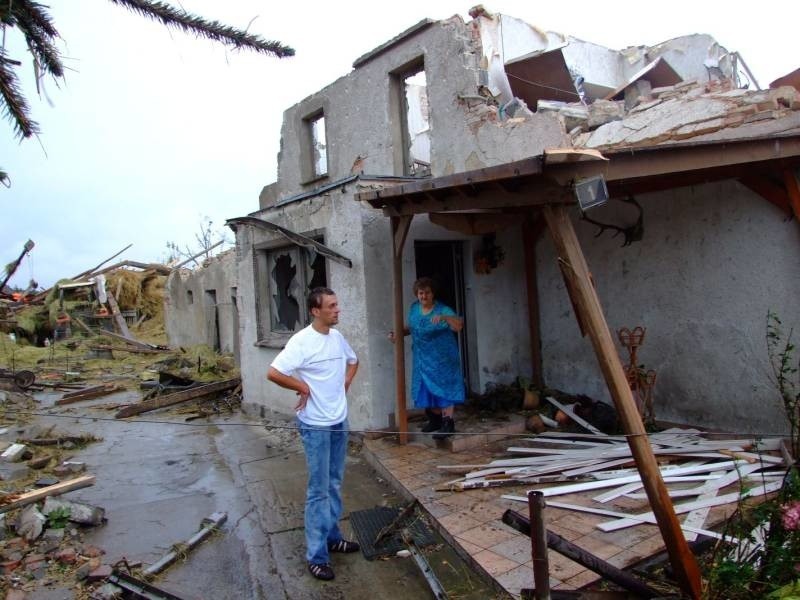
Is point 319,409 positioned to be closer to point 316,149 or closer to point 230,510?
point 230,510

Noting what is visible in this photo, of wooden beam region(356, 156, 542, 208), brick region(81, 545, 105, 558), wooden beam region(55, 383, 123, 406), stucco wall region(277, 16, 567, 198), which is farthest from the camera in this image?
wooden beam region(55, 383, 123, 406)

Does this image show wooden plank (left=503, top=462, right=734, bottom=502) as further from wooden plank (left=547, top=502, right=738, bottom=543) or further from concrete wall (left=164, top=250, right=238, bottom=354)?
concrete wall (left=164, top=250, right=238, bottom=354)

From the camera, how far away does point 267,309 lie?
9.35 meters

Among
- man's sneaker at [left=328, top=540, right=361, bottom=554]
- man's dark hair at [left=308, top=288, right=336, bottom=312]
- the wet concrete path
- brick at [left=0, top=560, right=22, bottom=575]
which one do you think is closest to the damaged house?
the wet concrete path

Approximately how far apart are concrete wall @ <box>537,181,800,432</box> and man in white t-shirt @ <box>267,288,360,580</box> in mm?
4068

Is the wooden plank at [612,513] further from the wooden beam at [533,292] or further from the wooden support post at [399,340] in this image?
the wooden beam at [533,292]

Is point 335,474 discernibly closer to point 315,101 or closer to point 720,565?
point 720,565

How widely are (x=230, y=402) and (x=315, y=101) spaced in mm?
6200

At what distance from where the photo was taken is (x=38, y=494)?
17.0 ft

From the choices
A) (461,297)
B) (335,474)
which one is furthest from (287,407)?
(335,474)

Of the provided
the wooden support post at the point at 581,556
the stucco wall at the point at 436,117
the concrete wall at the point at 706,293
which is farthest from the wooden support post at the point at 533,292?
the wooden support post at the point at 581,556

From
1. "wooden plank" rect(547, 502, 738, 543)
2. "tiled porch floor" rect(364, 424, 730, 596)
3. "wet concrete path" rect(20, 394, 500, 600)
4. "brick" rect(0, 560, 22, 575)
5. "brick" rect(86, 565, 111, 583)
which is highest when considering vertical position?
"wooden plank" rect(547, 502, 738, 543)

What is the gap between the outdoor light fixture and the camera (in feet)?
11.0

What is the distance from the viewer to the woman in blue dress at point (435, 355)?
612 cm
